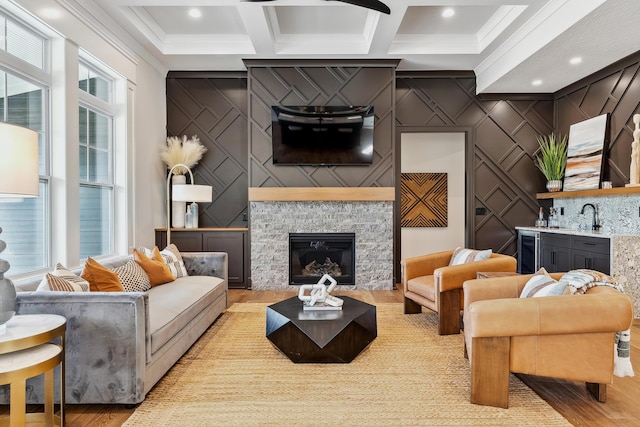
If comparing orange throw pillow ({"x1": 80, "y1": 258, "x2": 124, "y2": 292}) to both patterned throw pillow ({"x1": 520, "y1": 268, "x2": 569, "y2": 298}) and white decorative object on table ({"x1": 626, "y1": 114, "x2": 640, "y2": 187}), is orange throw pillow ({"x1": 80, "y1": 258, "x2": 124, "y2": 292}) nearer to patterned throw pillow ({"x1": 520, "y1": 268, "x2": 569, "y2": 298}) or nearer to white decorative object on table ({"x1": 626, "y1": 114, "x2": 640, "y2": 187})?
patterned throw pillow ({"x1": 520, "y1": 268, "x2": 569, "y2": 298})

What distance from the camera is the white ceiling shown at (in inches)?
142

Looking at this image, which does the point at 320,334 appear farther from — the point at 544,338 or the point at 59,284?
the point at 59,284

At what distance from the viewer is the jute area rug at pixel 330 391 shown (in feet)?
6.50

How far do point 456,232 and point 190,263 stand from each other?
177 inches

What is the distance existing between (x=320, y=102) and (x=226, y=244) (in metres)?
2.37

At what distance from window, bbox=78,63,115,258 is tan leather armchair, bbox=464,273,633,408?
3618mm

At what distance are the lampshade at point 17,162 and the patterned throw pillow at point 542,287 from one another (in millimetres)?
2822

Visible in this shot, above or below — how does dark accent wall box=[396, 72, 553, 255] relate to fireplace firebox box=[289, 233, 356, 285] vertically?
above

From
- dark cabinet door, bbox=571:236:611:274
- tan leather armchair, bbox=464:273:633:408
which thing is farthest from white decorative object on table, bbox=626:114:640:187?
tan leather armchair, bbox=464:273:633:408

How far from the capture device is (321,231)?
17.0 feet

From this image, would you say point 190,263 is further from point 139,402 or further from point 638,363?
point 638,363

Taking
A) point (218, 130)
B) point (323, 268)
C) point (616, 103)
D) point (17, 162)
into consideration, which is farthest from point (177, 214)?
point (616, 103)

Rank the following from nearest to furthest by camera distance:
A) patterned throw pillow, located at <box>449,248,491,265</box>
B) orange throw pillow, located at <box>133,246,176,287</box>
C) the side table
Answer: the side table, orange throw pillow, located at <box>133,246,176,287</box>, patterned throw pillow, located at <box>449,248,491,265</box>

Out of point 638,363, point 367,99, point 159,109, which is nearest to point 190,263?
point 159,109
